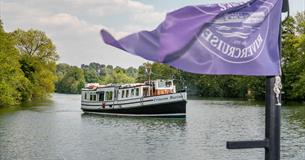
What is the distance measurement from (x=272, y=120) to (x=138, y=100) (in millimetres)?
42622

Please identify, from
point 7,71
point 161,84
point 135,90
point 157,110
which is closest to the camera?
point 157,110

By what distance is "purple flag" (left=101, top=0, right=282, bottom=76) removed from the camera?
6.15m

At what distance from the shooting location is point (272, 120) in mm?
6898

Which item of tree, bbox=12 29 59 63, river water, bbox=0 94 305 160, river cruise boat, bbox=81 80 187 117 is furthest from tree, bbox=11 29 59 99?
river water, bbox=0 94 305 160

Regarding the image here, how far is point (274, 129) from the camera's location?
A: 6.95 m

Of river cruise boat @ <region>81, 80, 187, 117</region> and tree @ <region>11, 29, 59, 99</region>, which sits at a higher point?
tree @ <region>11, 29, 59, 99</region>

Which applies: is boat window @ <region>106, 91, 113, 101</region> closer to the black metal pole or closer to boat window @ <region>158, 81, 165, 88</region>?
boat window @ <region>158, 81, 165, 88</region>

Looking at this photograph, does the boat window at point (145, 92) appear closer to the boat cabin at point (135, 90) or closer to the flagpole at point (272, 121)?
the boat cabin at point (135, 90)

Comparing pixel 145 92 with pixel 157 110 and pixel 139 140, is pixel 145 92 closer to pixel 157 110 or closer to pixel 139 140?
pixel 157 110

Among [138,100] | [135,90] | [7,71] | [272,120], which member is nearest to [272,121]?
[272,120]

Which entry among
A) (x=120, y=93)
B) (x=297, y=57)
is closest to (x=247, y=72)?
(x=120, y=93)

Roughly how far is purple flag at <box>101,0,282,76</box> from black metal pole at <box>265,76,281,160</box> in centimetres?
36

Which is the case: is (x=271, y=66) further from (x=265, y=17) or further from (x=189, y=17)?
(x=189, y=17)

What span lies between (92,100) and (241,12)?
51.5 meters
